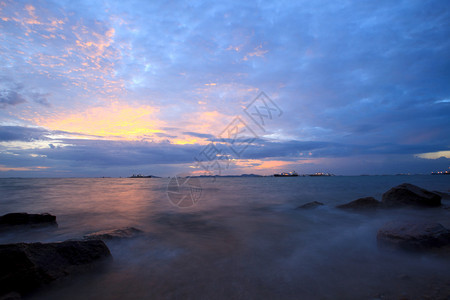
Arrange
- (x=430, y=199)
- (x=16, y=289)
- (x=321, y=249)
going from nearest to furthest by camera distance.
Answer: (x=16, y=289), (x=321, y=249), (x=430, y=199)

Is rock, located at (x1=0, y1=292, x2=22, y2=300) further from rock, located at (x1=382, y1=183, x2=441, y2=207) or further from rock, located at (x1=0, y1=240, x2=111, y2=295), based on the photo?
rock, located at (x1=382, y1=183, x2=441, y2=207)

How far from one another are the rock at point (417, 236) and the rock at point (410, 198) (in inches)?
268

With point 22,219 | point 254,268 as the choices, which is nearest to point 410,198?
point 254,268

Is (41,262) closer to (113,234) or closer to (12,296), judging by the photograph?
(12,296)

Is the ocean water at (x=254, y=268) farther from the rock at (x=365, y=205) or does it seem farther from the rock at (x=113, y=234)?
the rock at (x=365, y=205)

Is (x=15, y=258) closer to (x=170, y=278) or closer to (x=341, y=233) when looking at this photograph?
(x=170, y=278)

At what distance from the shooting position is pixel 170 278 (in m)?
3.61

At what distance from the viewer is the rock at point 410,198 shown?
Result: 1007 centimetres

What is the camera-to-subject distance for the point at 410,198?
10.3 m

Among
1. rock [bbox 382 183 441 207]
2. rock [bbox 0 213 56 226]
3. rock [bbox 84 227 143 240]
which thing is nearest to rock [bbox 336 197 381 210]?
rock [bbox 382 183 441 207]

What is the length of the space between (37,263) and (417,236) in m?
7.11

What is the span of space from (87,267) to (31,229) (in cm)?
471

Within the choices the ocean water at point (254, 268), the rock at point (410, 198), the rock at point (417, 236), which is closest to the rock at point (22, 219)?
the ocean water at point (254, 268)

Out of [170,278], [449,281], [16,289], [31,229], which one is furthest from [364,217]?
[31,229]
